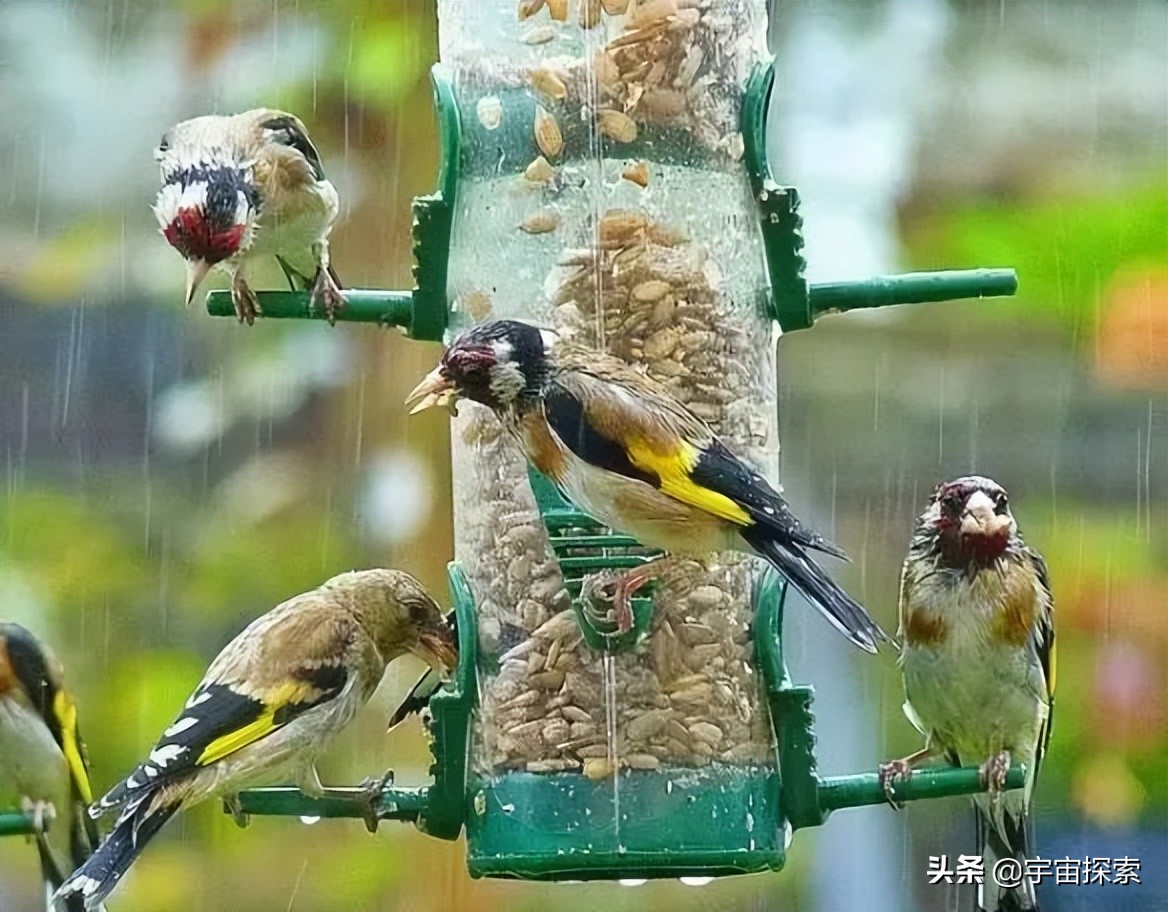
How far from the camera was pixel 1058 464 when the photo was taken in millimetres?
5438

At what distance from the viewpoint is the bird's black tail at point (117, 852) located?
354cm

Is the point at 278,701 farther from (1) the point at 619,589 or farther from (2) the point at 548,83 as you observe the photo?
(2) the point at 548,83

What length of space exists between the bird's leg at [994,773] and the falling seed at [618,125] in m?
1.05

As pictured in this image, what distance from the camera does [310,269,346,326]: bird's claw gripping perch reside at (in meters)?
3.79

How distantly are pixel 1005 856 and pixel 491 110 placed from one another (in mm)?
1572

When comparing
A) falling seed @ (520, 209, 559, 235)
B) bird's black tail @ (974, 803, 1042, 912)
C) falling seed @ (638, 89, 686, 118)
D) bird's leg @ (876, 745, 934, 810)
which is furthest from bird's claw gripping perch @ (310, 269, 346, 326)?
bird's black tail @ (974, 803, 1042, 912)

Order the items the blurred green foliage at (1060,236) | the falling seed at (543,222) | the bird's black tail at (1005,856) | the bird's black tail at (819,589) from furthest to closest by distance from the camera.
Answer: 1. the blurred green foliage at (1060,236)
2. the bird's black tail at (1005,856)
3. the falling seed at (543,222)
4. the bird's black tail at (819,589)

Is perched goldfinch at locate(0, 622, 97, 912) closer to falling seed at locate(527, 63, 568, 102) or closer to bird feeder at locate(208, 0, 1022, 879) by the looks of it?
bird feeder at locate(208, 0, 1022, 879)

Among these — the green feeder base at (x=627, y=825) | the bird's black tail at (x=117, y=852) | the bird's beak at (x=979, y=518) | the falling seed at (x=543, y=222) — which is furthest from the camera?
the bird's beak at (x=979, y=518)

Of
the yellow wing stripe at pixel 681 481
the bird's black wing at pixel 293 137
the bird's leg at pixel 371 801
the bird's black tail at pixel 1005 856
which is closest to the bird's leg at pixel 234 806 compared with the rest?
the bird's leg at pixel 371 801

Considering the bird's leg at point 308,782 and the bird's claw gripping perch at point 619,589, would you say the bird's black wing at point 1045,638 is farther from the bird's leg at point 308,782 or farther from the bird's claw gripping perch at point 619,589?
the bird's leg at point 308,782

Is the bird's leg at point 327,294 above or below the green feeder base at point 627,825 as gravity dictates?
above

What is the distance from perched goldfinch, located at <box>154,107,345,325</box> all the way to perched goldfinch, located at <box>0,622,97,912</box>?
100cm

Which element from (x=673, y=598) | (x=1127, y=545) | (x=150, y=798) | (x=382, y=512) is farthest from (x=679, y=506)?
(x=1127, y=545)
